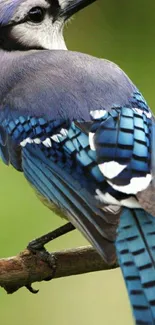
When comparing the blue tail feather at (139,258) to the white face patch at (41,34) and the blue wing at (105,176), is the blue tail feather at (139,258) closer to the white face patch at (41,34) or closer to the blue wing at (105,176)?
the blue wing at (105,176)

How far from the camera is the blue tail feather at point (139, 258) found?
2.34 meters

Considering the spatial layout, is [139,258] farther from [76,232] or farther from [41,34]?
[76,232]

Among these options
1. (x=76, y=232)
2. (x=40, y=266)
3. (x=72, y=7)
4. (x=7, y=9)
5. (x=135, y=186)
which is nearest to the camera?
(x=135, y=186)

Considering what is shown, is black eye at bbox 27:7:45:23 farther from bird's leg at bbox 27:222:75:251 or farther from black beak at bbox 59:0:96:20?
bird's leg at bbox 27:222:75:251

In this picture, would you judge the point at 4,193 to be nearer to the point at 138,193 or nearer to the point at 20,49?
the point at 20,49

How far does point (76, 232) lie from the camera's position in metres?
3.80

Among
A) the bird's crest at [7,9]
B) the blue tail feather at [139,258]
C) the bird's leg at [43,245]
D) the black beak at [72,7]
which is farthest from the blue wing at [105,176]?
the black beak at [72,7]

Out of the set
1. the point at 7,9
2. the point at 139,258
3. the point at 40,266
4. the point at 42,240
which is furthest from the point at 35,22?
the point at 139,258

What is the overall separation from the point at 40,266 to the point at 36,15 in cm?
89

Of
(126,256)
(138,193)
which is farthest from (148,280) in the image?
(138,193)

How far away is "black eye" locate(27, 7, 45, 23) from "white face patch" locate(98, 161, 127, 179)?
0.96m

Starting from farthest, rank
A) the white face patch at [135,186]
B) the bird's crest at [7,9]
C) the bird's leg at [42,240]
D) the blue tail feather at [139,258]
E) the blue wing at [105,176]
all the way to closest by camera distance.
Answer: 1. the bird's crest at [7,9]
2. the bird's leg at [42,240]
3. the white face patch at [135,186]
4. the blue wing at [105,176]
5. the blue tail feather at [139,258]

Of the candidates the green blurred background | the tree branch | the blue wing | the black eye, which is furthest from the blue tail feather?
the black eye

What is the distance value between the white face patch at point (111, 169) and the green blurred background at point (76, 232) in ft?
2.94
